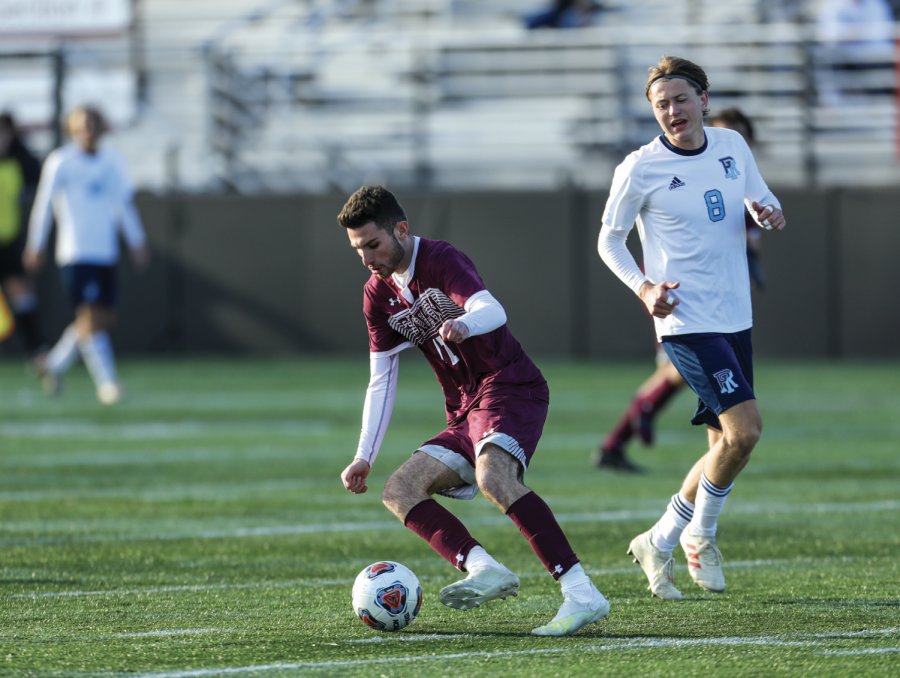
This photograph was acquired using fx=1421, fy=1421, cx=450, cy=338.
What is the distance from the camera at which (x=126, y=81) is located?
20.9 m

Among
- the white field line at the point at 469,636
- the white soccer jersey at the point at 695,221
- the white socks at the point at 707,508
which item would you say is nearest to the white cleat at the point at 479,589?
the white field line at the point at 469,636

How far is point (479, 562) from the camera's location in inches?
192

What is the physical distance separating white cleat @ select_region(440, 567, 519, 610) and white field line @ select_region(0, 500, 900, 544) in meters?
2.68

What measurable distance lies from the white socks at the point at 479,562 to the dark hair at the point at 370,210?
117cm

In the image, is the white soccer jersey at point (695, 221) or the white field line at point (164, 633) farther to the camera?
the white soccer jersey at point (695, 221)

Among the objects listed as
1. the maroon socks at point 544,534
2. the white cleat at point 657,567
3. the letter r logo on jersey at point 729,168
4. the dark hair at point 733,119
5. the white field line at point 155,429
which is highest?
the dark hair at point 733,119

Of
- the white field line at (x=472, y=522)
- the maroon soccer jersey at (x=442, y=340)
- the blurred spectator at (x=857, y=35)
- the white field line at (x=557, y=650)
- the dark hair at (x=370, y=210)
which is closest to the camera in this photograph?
the white field line at (x=557, y=650)

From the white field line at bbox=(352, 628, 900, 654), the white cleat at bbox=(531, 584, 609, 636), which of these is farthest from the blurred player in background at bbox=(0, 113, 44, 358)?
the white cleat at bbox=(531, 584, 609, 636)

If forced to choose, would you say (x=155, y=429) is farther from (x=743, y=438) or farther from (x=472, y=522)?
(x=743, y=438)

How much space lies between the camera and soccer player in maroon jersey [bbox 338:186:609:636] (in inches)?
189

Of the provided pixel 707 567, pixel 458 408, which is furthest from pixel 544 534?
pixel 707 567

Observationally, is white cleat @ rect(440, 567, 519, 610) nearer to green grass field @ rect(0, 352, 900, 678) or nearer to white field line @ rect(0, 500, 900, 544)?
green grass field @ rect(0, 352, 900, 678)

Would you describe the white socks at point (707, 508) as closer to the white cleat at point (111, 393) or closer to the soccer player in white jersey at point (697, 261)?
the soccer player in white jersey at point (697, 261)

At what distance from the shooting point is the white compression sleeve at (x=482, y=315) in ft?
15.7
